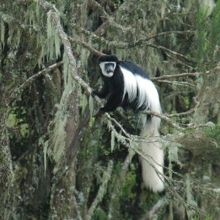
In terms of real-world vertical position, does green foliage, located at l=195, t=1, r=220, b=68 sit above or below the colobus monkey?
above

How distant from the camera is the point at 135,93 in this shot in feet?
14.0

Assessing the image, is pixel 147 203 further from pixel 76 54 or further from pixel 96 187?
pixel 76 54

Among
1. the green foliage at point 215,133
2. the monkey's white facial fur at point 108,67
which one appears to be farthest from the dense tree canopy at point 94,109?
the monkey's white facial fur at point 108,67

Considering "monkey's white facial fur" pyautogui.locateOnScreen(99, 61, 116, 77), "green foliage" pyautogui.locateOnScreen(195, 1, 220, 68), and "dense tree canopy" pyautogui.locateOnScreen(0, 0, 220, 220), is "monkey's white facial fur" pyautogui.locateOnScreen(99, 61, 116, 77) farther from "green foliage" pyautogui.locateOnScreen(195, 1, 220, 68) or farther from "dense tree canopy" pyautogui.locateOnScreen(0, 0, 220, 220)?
"green foliage" pyautogui.locateOnScreen(195, 1, 220, 68)

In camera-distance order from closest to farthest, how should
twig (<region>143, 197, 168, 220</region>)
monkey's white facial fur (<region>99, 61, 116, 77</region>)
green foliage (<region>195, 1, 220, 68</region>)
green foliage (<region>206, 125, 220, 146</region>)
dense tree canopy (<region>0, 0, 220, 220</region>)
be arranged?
1. green foliage (<region>206, 125, 220, 146</region>)
2. green foliage (<region>195, 1, 220, 68</region>)
3. dense tree canopy (<region>0, 0, 220, 220</region>)
4. monkey's white facial fur (<region>99, 61, 116, 77</region>)
5. twig (<region>143, 197, 168, 220</region>)

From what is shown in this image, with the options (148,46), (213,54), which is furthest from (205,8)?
(148,46)

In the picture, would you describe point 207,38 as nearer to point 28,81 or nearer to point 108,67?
point 108,67

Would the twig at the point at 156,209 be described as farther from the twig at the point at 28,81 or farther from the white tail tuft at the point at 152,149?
the twig at the point at 28,81

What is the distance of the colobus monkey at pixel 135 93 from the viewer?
13.1ft

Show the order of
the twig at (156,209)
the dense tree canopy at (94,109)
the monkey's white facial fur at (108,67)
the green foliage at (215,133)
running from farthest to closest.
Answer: the twig at (156,209) < the monkey's white facial fur at (108,67) < the dense tree canopy at (94,109) < the green foliage at (215,133)

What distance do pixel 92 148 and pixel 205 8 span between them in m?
2.46

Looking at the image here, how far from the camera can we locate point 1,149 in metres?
4.00

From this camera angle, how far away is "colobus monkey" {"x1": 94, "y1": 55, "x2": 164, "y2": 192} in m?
4.00

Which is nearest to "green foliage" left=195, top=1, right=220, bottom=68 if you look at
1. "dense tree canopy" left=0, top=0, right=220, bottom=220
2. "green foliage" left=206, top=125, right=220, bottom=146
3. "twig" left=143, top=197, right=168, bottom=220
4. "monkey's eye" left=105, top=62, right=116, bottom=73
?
"dense tree canopy" left=0, top=0, right=220, bottom=220
